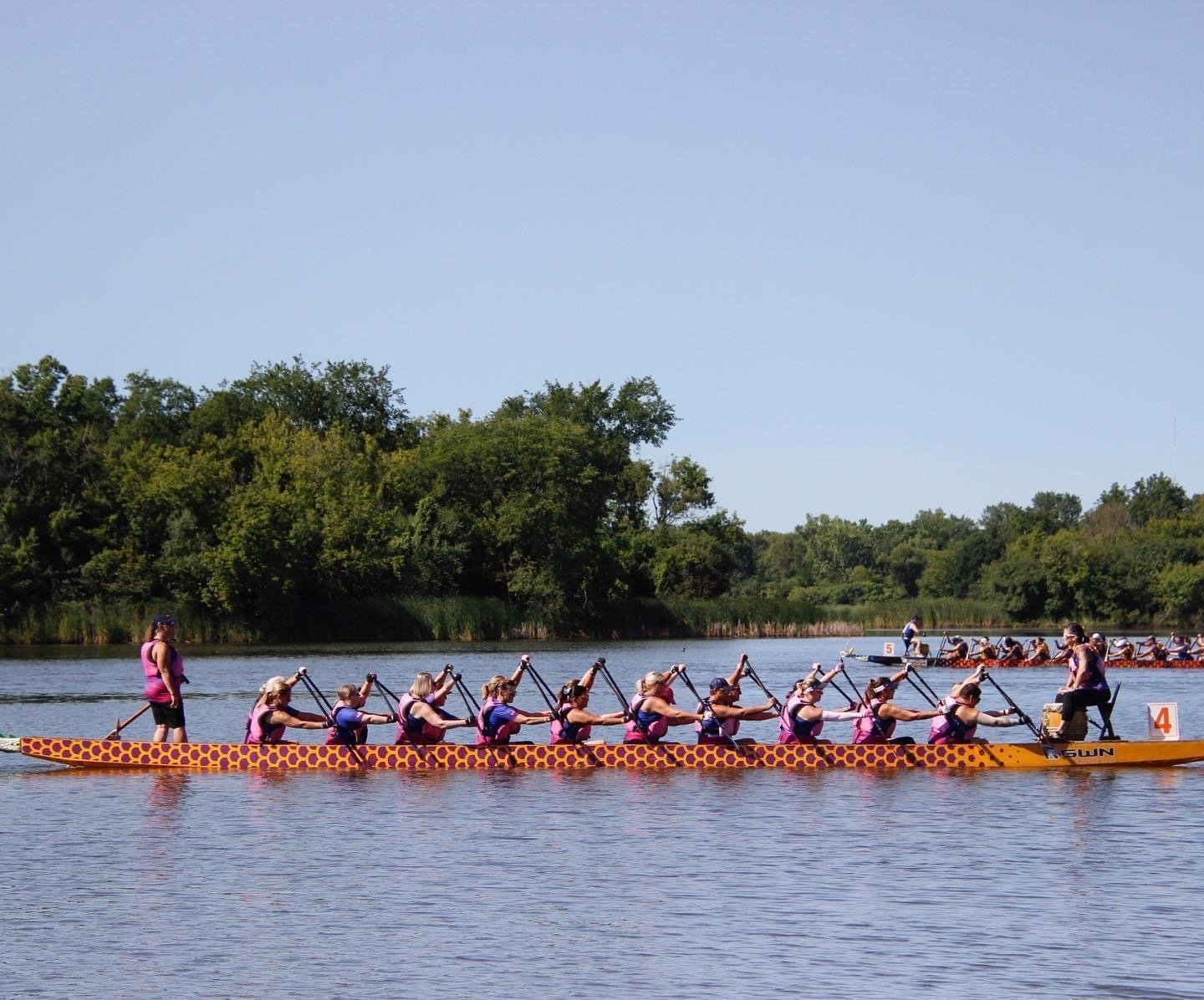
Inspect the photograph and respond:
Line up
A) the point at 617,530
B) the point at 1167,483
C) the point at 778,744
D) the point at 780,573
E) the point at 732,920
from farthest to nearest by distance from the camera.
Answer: the point at 780,573
the point at 1167,483
the point at 617,530
the point at 778,744
the point at 732,920

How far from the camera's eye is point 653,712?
23.3 m

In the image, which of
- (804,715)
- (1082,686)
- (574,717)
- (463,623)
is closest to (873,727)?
(804,715)

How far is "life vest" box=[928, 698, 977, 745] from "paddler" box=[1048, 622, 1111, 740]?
4.52 ft

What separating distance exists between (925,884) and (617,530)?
87.8 metres

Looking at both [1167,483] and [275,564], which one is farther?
[1167,483]

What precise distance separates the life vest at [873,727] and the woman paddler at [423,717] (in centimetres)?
566

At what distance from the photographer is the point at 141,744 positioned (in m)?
23.5

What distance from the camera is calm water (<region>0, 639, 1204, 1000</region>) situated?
12.8m

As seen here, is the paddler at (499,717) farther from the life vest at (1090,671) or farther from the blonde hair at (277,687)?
the life vest at (1090,671)

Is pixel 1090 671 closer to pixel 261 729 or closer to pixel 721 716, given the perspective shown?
pixel 721 716

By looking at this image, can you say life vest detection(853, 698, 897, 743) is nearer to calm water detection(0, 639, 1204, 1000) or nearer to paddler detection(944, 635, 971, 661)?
calm water detection(0, 639, 1204, 1000)

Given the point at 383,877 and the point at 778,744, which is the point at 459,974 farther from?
the point at 778,744

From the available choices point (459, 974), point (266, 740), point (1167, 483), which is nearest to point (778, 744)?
point (266, 740)

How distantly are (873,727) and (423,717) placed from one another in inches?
255
